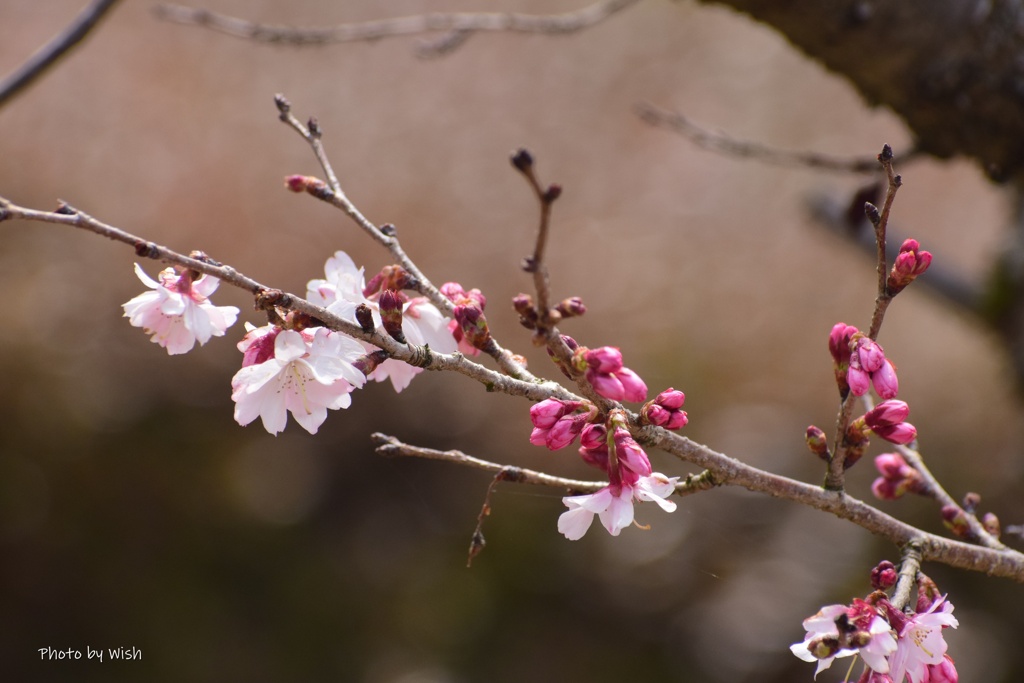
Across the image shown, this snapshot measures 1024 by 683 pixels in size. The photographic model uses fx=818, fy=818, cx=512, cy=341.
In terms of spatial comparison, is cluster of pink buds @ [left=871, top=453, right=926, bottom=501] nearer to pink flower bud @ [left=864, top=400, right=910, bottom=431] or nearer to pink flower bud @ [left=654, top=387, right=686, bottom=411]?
pink flower bud @ [left=864, top=400, right=910, bottom=431]

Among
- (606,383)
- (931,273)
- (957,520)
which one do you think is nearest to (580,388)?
(606,383)

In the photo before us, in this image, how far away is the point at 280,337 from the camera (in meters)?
0.87

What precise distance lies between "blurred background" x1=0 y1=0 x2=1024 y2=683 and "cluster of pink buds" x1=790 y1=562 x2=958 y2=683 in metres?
2.18

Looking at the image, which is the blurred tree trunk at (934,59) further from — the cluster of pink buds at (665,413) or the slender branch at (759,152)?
the cluster of pink buds at (665,413)

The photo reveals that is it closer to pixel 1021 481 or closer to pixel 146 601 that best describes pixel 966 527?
pixel 1021 481

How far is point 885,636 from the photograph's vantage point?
821 millimetres

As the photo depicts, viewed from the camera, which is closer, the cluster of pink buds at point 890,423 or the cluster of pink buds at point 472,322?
the cluster of pink buds at point 472,322

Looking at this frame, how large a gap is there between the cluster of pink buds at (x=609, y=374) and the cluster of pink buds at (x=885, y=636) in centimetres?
30

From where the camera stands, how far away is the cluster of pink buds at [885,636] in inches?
32.0

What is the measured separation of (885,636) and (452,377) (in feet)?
12.6

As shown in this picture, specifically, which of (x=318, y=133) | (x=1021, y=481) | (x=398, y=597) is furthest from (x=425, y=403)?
(x=318, y=133)

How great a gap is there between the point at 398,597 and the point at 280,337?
3.25m

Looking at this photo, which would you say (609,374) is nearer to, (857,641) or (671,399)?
(671,399)

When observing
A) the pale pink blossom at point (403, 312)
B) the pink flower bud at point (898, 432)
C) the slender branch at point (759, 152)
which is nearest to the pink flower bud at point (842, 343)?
the pink flower bud at point (898, 432)
